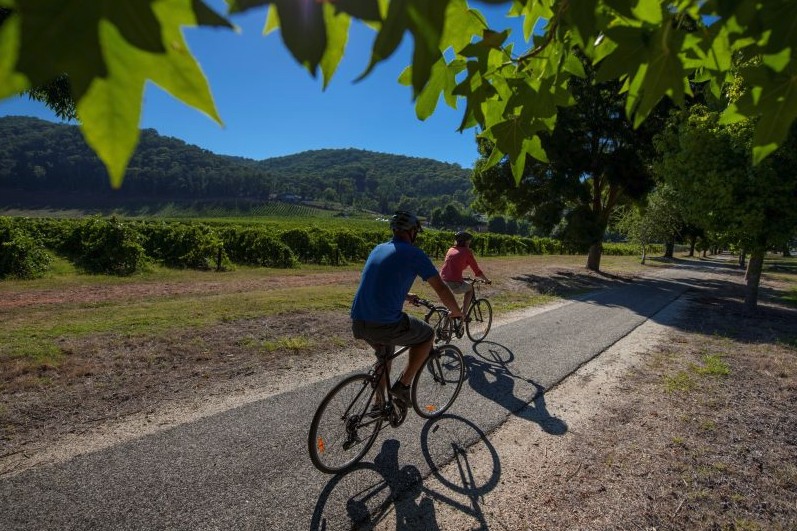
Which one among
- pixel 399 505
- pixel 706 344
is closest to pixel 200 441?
pixel 399 505

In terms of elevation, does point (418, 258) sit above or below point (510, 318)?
above

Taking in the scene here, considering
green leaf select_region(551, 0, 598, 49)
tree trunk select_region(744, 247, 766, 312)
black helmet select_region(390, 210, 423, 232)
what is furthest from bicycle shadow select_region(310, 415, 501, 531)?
tree trunk select_region(744, 247, 766, 312)

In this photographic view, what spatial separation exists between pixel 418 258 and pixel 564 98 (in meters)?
2.19

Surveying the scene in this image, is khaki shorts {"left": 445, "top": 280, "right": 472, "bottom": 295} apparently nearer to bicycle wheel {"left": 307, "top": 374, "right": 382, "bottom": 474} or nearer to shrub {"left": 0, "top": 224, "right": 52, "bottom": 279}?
bicycle wheel {"left": 307, "top": 374, "right": 382, "bottom": 474}

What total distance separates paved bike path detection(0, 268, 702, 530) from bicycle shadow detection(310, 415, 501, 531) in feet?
0.04

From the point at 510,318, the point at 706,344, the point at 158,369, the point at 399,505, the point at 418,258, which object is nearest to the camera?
the point at 399,505

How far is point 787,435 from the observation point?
183 inches

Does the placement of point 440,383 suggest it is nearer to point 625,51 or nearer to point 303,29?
point 625,51

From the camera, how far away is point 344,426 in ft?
12.9

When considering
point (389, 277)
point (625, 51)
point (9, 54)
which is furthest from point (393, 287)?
point (9, 54)

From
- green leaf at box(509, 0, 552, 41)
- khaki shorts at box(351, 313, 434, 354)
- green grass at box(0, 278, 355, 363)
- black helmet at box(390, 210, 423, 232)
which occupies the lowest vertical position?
green grass at box(0, 278, 355, 363)

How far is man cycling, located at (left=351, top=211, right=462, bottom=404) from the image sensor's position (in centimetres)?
369

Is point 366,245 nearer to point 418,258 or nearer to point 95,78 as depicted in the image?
point 418,258

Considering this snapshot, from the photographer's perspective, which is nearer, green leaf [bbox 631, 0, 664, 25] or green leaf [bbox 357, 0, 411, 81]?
green leaf [bbox 357, 0, 411, 81]
